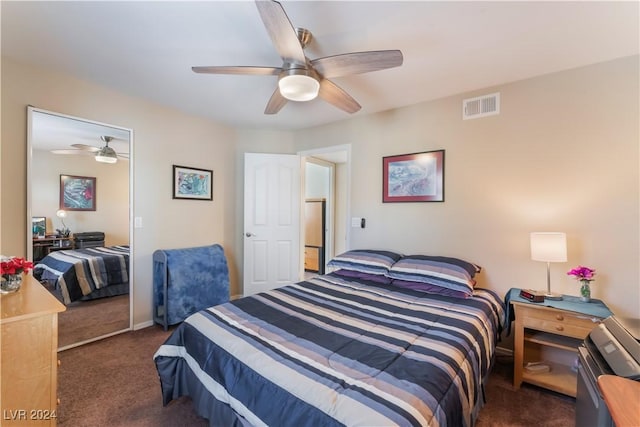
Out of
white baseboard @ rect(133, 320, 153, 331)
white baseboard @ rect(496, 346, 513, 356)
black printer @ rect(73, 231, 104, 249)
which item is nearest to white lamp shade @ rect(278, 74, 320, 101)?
black printer @ rect(73, 231, 104, 249)

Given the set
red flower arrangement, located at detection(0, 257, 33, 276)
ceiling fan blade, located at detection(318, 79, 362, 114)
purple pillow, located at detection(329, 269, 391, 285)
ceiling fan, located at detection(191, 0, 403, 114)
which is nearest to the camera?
red flower arrangement, located at detection(0, 257, 33, 276)

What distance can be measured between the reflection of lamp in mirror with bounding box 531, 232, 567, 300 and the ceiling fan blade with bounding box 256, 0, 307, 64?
2.10 meters

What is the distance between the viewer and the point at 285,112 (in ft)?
10.8

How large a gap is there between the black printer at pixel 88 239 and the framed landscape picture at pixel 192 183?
824 millimetres

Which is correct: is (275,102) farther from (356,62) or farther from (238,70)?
(356,62)

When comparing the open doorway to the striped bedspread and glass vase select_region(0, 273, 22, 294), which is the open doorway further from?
glass vase select_region(0, 273, 22, 294)

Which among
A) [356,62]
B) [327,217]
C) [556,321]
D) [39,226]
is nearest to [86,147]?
[39,226]

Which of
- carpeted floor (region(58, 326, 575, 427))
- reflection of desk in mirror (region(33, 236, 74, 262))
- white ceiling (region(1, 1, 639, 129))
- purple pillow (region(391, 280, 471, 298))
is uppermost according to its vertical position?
white ceiling (region(1, 1, 639, 129))

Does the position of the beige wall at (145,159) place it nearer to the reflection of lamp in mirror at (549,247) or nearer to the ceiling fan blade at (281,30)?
the ceiling fan blade at (281,30)

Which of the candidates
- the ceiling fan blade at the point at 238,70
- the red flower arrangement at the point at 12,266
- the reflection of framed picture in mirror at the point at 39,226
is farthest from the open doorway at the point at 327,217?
the red flower arrangement at the point at 12,266

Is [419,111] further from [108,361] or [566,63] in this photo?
[108,361]

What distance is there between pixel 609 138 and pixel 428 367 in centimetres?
232

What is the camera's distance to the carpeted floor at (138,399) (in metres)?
1.72

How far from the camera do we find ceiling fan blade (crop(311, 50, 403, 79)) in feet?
5.20
